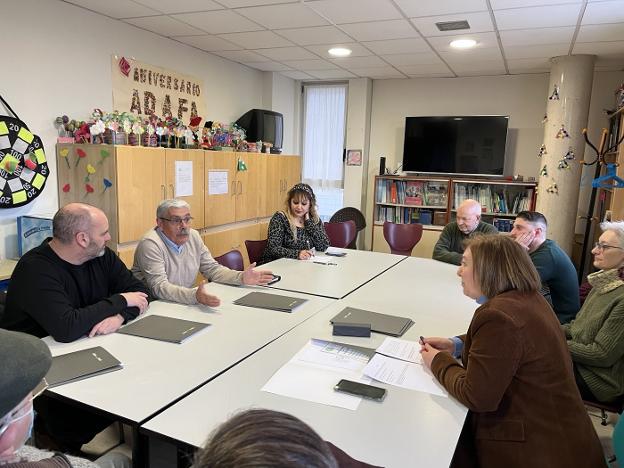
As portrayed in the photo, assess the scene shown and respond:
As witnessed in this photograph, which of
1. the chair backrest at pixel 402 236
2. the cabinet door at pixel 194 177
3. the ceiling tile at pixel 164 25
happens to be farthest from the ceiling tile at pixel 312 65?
the chair backrest at pixel 402 236

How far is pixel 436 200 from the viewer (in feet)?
20.8

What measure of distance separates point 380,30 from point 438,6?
769mm

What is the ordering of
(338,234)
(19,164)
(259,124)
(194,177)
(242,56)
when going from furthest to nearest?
(259,124)
(242,56)
(338,234)
(194,177)
(19,164)

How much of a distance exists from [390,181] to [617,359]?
463 centimetres

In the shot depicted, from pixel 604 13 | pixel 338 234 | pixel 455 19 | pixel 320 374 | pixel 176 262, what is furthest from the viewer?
pixel 338 234

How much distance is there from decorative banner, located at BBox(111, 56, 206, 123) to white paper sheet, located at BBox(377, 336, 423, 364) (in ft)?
11.2

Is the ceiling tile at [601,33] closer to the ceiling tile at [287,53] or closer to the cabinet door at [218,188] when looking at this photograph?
the ceiling tile at [287,53]

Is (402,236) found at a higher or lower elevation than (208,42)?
lower

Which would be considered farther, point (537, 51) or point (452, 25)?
point (537, 51)

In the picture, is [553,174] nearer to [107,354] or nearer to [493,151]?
[493,151]

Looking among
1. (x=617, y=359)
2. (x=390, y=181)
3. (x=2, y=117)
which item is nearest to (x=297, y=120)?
(x=390, y=181)

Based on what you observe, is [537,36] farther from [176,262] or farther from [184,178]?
[176,262]

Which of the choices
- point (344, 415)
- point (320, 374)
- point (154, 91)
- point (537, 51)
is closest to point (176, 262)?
point (320, 374)

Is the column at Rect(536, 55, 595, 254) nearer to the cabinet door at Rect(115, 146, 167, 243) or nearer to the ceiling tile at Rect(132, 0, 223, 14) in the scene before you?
the ceiling tile at Rect(132, 0, 223, 14)
